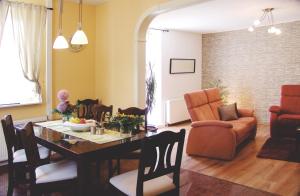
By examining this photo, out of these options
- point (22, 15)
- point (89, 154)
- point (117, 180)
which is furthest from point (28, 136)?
point (22, 15)

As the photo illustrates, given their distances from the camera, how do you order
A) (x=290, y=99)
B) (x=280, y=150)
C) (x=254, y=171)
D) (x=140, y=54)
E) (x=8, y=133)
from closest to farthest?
1. (x=8, y=133)
2. (x=254, y=171)
3. (x=140, y=54)
4. (x=280, y=150)
5. (x=290, y=99)

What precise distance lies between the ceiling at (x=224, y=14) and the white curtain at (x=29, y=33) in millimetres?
2324

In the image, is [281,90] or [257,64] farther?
[257,64]

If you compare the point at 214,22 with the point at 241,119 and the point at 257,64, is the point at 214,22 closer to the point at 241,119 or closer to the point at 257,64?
the point at 257,64

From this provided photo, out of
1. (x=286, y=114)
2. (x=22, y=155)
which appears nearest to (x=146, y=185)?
(x=22, y=155)

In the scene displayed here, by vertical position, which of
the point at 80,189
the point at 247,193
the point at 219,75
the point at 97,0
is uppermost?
the point at 97,0

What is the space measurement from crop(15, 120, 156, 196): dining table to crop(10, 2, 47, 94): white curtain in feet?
4.52

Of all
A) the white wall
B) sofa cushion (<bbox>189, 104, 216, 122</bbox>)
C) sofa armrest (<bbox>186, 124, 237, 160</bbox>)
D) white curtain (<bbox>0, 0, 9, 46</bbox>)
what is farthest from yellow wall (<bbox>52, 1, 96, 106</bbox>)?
the white wall

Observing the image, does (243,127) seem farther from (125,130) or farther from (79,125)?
(79,125)

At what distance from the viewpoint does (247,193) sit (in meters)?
3.19

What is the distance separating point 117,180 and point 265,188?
78.0 inches

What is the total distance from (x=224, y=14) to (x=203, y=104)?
1.82 meters

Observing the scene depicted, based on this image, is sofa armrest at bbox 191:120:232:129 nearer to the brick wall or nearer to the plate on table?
the plate on table

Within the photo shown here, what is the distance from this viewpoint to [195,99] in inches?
199
